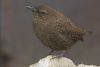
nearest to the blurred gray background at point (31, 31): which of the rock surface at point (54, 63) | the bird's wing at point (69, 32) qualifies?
the bird's wing at point (69, 32)

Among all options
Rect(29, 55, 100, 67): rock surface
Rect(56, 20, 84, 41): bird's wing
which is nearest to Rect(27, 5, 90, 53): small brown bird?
Rect(56, 20, 84, 41): bird's wing

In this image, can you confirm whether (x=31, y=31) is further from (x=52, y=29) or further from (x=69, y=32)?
(x=52, y=29)

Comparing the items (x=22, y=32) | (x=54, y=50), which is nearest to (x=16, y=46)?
(x=22, y=32)

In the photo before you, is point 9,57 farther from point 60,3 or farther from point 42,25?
point 42,25

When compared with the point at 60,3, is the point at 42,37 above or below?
below

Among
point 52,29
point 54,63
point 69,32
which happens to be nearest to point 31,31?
point 69,32

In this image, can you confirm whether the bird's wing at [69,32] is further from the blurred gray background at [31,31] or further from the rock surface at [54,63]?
the blurred gray background at [31,31]
